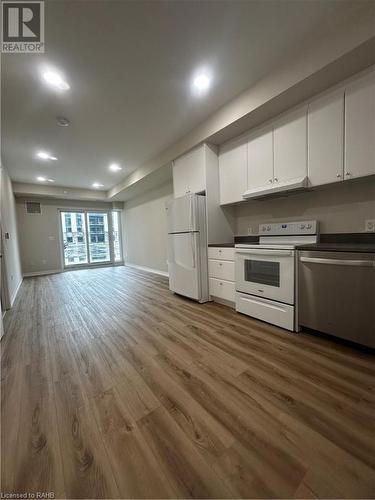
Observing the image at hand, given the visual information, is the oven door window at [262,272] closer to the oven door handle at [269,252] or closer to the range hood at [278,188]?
the oven door handle at [269,252]

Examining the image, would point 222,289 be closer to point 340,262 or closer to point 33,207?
point 340,262

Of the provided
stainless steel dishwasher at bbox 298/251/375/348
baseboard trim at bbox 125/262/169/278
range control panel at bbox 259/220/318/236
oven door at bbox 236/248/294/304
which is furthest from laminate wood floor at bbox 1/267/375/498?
baseboard trim at bbox 125/262/169/278

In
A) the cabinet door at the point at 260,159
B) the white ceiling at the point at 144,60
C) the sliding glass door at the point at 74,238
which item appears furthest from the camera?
the sliding glass door at the point at 74,238

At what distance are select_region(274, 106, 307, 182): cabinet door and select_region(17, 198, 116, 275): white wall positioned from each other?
22.7ft

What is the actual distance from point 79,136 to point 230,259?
312 cm

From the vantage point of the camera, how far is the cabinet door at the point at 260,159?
2.50 m

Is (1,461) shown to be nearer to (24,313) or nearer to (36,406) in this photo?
(36,406)

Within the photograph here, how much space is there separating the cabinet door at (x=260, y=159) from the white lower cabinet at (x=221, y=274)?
97 cm

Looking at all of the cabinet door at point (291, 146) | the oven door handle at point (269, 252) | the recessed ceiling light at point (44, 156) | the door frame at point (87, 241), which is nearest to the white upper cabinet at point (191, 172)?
the cabinet door at point (291, 146)

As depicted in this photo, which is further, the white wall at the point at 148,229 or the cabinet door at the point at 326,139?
the white wall at the point at 148,229

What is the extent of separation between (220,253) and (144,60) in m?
2.31

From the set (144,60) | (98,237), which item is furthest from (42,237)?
(144,60)

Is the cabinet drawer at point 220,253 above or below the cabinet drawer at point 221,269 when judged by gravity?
above

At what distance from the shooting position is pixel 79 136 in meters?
3.30
